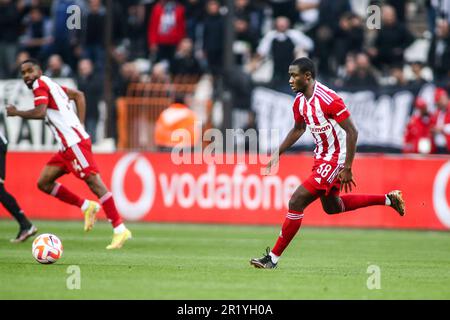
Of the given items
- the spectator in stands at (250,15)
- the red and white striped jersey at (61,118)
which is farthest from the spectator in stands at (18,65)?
the red and white striped jersey at (61,118)

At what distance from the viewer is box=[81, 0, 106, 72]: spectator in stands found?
24016mm

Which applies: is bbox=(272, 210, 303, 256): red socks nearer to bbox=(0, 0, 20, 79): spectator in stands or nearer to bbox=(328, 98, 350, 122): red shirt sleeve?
bbox=(328, 98, 350, 122): red shirt sleeve

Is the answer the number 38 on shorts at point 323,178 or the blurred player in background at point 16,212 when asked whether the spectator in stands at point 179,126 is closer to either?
the blurred player in background at point 16,212

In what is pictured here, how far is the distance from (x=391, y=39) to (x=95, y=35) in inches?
266

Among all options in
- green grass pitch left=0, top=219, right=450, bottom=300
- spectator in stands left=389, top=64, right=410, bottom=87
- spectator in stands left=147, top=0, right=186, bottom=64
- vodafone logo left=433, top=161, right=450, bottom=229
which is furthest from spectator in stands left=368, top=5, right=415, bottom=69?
green grass pitch left=0, top=219, right=450, bottom=300

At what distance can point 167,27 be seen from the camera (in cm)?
2362

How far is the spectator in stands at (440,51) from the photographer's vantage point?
72.8 ft

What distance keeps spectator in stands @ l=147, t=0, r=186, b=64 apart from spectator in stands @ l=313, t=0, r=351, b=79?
9.97ft

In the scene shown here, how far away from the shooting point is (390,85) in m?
21.4

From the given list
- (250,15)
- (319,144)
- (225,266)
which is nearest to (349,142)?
(319,144)

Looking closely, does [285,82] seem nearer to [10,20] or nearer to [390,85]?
[390,85]

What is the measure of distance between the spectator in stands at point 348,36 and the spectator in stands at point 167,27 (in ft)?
11.5

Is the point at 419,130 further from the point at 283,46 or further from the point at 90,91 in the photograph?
the point at 90,91

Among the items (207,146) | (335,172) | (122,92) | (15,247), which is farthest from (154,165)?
(335,172)
